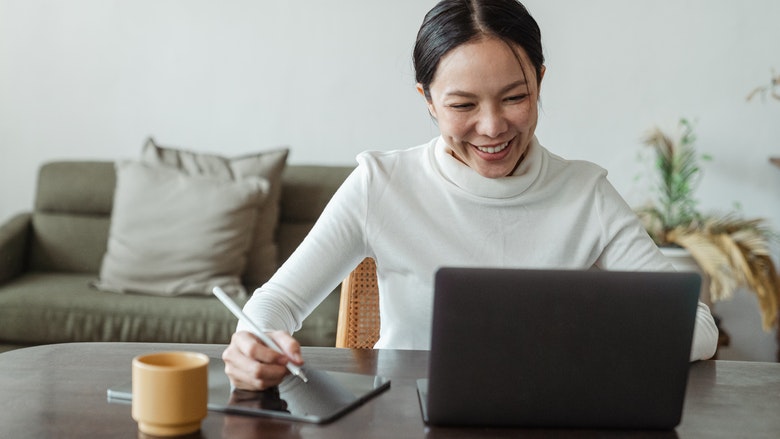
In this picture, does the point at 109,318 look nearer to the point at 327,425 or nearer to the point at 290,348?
the point at 290,348

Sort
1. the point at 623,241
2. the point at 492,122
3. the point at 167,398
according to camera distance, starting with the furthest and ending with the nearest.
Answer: the point at 623,241
the point at 492,122
the point at 167,398

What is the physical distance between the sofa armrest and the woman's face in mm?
2181

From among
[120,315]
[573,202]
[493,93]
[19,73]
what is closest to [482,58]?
[493,93]

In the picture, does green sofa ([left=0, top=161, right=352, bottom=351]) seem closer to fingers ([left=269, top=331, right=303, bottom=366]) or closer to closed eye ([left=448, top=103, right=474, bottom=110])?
closed eye ([left=448, top=103, right=474, bottom=110])

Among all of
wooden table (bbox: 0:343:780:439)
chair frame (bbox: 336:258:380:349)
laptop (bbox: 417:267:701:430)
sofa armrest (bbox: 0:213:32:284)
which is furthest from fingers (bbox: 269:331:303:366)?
sofa armrest (bbox: 0:213:32:284)

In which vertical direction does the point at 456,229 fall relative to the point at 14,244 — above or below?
above

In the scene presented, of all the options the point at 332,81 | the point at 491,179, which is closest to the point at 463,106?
the point at 491,179

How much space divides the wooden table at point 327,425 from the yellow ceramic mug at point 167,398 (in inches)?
1.1

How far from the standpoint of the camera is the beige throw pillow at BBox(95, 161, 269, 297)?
2.94 m

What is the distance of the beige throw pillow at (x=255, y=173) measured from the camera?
3.08 m

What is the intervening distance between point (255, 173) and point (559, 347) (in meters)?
2.30

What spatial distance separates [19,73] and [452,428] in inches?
122

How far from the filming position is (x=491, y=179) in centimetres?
146

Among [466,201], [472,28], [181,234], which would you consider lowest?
[181,234]
